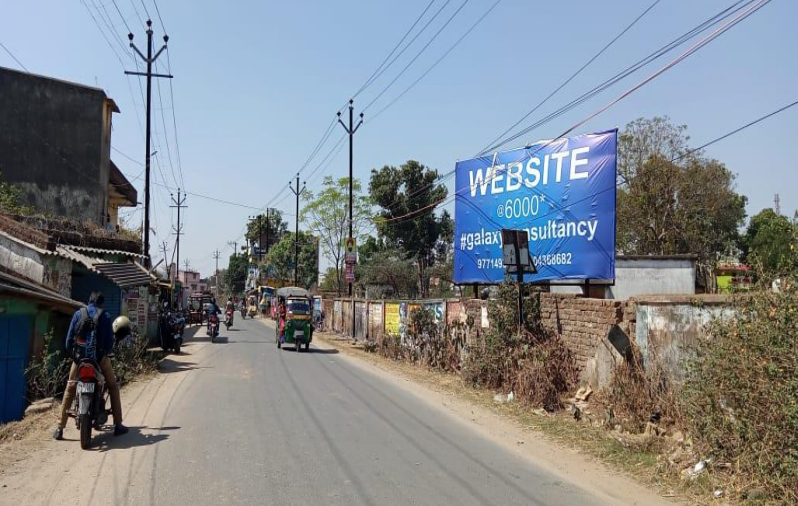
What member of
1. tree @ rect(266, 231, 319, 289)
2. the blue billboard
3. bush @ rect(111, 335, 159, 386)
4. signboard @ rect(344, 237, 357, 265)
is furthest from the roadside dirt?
tree @ rect(266, 231, 319, 289)

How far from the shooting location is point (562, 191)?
1556 centimetres

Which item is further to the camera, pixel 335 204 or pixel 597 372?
pixel 335 204

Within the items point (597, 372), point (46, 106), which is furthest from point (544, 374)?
point (46, 106)

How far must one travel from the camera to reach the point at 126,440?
8352mm

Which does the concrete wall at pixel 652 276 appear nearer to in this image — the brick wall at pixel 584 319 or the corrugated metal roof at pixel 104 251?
the brick wall at pixel 584 319

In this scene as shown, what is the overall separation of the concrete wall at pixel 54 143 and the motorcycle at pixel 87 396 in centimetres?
2383

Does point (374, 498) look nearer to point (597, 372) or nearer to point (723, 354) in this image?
point (723, 354)

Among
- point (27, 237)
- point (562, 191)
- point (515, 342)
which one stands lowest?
point (515, 342)

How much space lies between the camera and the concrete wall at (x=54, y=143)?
96.2 ft

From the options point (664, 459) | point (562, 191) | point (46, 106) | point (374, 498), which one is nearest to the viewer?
point (374, 498)

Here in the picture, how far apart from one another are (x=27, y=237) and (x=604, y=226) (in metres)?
14.2

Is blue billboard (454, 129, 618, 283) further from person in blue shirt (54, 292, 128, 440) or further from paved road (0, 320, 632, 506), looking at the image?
person in blue shirt (54, 292, 128, 440)

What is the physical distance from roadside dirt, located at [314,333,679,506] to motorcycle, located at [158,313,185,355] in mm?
8339

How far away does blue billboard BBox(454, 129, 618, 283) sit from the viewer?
14.7m
